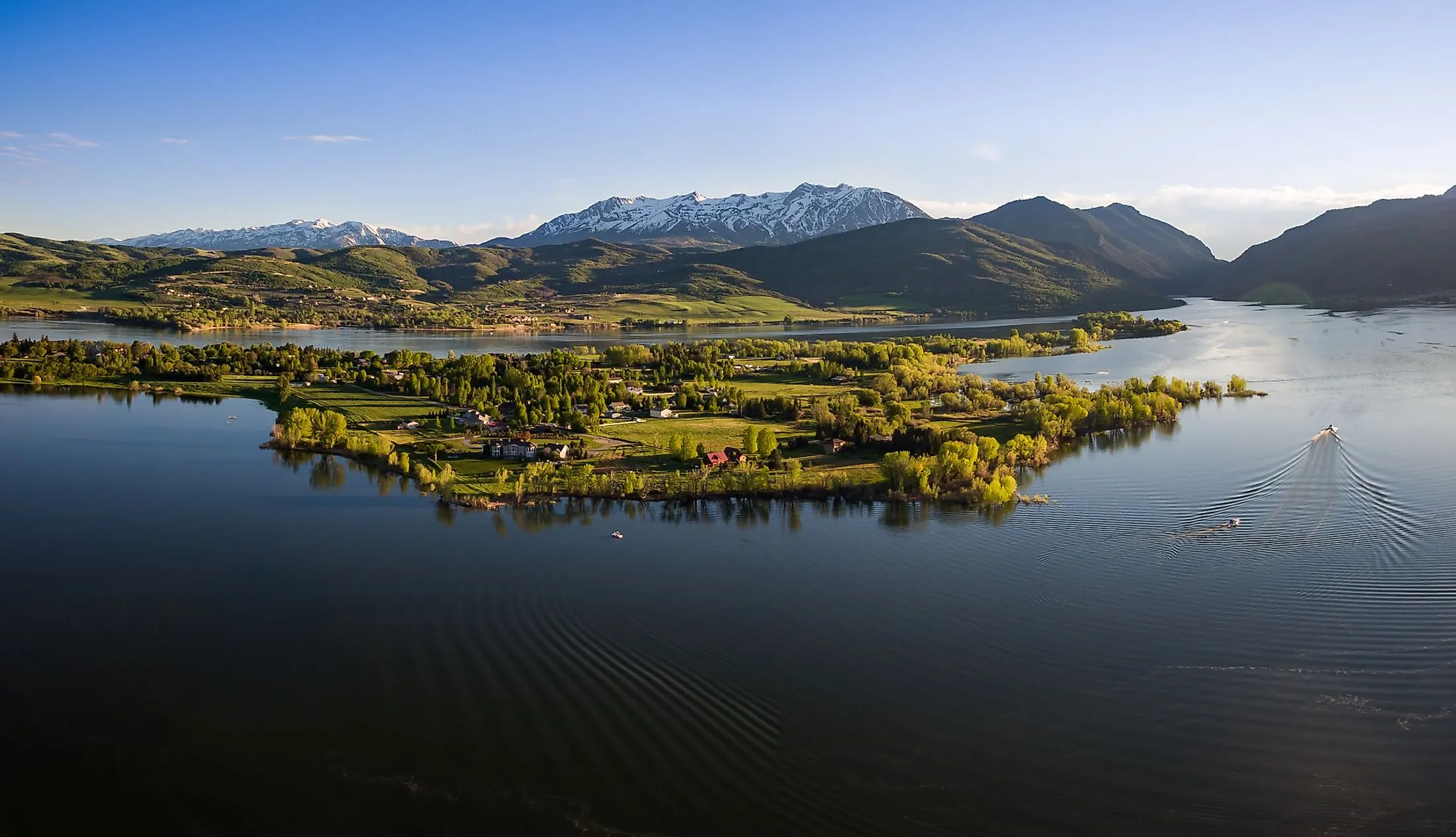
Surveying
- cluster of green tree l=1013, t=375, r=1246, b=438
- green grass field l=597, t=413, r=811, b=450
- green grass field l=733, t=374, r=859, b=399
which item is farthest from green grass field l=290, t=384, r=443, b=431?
cluster of green tree l=1013, t=375, r=1246, b=438

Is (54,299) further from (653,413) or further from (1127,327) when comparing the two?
(1127,327)

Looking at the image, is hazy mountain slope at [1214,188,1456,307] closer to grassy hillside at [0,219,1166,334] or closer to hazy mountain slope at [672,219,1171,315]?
hazy mountain slope at [672,219,1171,315]

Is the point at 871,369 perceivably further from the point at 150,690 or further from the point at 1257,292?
the point at 1257,292

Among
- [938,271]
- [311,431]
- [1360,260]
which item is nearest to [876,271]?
[938,271]

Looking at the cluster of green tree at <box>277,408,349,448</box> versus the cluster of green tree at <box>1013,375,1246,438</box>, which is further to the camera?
the cluster of green tree at <box>1013,375,1246,438</box>

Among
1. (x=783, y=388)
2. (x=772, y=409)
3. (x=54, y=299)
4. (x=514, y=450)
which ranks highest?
(x=54, y=299)

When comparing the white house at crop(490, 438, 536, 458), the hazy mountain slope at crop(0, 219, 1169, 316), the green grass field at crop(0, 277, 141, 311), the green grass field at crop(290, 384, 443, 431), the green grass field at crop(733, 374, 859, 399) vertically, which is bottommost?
the white house at crop(490, 438, 536, 458)

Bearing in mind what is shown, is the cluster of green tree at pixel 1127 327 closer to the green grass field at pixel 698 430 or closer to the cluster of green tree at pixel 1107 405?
the cluster of green tree at pixel 1107 405
